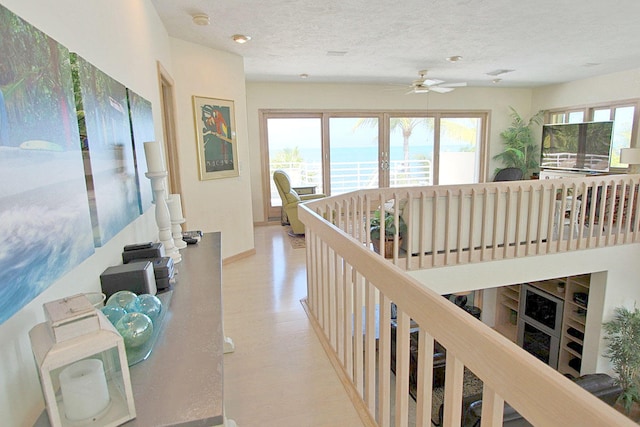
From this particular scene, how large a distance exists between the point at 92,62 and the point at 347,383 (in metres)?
1.97

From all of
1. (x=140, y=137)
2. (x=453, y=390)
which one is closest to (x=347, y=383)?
(x=453, y=390)

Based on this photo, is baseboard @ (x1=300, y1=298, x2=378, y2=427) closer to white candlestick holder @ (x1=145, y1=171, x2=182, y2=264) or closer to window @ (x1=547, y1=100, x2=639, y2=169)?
white candlestick holder @ (x1=145, y1=171, x2=182, y2=264)

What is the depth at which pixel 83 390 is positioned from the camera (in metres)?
0.79

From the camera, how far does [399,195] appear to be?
11.5ft

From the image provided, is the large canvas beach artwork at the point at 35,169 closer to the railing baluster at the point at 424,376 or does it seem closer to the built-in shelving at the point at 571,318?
the railing baluster at the point at 424,376

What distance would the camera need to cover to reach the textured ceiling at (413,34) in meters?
3.04

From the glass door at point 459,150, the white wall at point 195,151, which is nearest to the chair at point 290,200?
the white wall at point 195,151

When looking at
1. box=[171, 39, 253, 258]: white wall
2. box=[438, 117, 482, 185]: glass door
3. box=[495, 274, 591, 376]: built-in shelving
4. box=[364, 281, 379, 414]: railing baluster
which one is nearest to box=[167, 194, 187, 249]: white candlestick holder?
box=[364, 281, 379, 414]: railing baluster

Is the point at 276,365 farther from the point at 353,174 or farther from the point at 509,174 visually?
the point at 509,174

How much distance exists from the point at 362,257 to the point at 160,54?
2.62 metres

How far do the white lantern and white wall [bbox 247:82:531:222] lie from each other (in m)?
5.95

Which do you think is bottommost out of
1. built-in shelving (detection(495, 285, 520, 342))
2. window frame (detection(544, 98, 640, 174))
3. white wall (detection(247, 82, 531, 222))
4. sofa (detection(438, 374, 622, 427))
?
built-in shelving (detection(495, 285, 520, 342))

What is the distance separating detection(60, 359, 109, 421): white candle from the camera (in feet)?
2.54

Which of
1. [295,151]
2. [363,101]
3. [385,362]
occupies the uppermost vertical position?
[363,101]
